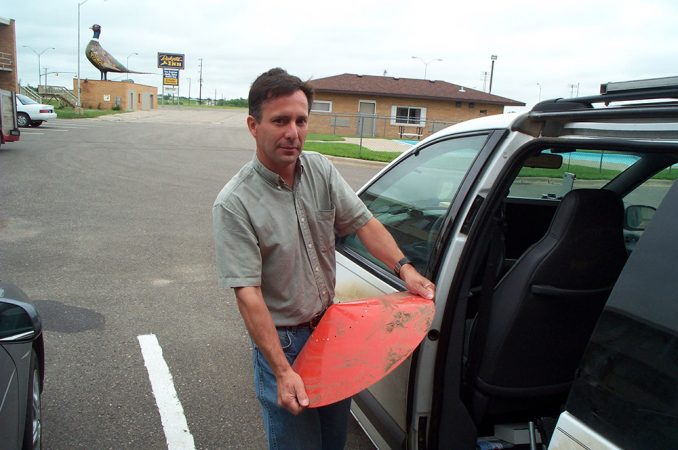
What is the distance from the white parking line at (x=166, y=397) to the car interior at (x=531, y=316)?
1.57 metres

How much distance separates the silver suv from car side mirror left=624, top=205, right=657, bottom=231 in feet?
0.76

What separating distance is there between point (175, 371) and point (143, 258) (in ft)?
9.36

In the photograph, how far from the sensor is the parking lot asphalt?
3219mm

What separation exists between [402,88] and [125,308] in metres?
32.5

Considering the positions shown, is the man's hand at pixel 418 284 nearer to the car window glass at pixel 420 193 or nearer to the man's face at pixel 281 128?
the car window glass at pixel 420 193

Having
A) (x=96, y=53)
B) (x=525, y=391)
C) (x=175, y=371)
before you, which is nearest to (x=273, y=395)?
(x=525, y=391)

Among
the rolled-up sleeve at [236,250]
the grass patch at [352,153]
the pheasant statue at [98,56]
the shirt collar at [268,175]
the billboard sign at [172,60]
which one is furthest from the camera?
the billboard sign at [172,60]

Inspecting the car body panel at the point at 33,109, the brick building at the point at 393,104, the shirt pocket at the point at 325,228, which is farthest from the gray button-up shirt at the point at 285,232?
the brick building at the point at 393,104

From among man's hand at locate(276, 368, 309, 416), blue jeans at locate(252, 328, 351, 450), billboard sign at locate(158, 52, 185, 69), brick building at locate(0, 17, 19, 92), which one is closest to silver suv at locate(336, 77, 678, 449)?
blue jeans at locate(252, 328, 351, 450)

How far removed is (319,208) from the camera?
212cm

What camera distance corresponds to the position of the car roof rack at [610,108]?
169 cm

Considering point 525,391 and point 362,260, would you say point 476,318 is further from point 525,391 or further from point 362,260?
point 362,260

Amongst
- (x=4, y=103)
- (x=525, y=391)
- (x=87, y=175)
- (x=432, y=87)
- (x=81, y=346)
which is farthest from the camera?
(x=432, y=87)

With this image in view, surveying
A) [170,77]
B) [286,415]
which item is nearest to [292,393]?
[286,415]
